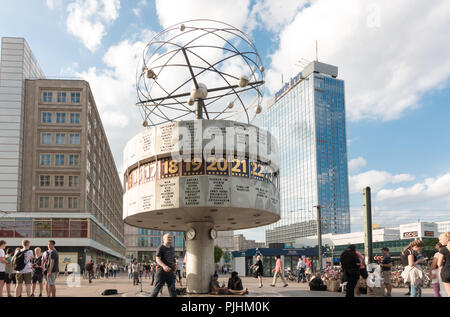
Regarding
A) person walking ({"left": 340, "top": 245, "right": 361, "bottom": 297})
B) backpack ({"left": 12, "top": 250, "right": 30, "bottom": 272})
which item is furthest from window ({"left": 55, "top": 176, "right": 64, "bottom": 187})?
person walking ({"left": 340, "top": 245, "right": 361, "bottom": 297})

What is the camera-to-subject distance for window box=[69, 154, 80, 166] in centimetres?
6128

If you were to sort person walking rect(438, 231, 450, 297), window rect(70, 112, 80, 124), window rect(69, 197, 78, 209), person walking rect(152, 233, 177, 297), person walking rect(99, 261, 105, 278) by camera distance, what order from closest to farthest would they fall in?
1. person walking rect(438, 231, 450, 297)
2. person walking rect(152, 233, 177, 297)
3. person walking rect(99, 261, 105, 278)
4. window rect(69, 197, 78, 209)
5. window rect(70, 112, 80, 124)

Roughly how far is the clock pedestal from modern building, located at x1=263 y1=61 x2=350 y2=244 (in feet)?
494

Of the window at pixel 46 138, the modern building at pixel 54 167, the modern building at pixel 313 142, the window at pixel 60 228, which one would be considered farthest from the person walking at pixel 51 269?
the modern building at pixel 313 142

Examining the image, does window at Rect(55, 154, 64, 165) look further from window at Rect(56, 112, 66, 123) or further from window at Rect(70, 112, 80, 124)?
window at Rect(70, 112, 80, 124)

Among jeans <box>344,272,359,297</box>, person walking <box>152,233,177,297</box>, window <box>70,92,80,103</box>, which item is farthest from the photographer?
window <box>70,92,80,103</box>

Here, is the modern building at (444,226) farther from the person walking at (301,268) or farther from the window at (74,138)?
the person walking at (301,268)

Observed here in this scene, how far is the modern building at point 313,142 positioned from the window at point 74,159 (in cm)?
11098

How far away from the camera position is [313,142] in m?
171

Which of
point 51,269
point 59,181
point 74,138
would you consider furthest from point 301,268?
point 74,138
